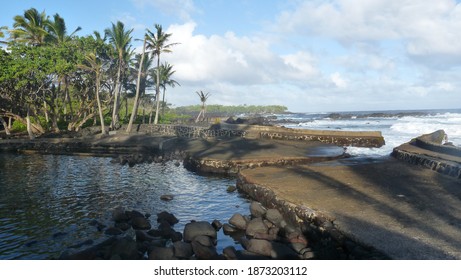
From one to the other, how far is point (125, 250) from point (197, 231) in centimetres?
207

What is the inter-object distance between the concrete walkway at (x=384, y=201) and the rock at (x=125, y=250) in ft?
16.7

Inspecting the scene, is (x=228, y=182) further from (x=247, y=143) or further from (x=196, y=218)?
(x=247, y=143)

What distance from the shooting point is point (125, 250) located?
7.91m

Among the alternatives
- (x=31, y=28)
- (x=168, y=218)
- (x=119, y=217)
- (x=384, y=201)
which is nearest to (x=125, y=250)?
(x=168, y=218)

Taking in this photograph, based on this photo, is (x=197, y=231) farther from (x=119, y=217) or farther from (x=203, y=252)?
(x=119, y=217)

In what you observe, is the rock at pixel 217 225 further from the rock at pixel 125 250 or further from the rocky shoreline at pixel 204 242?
the rock at pixel 125 250

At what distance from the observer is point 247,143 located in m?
26.2

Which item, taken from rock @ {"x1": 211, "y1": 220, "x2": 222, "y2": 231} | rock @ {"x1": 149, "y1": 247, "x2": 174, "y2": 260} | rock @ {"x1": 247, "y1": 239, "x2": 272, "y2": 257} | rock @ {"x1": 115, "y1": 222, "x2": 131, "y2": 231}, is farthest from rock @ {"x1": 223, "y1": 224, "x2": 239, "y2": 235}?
rock @ {"x1": 115, "y1": 222, "x2": 131, "y2": 231}

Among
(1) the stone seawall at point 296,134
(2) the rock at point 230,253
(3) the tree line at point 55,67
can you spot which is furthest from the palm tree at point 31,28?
(2) the rock at point 230,253

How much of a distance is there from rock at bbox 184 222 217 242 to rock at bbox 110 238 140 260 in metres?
1.55

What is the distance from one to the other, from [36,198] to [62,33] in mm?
30875

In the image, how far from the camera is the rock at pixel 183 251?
787cm

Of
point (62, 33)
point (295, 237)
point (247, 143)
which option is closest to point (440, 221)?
point (295, 237)

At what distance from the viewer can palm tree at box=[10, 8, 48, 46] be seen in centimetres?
3597
